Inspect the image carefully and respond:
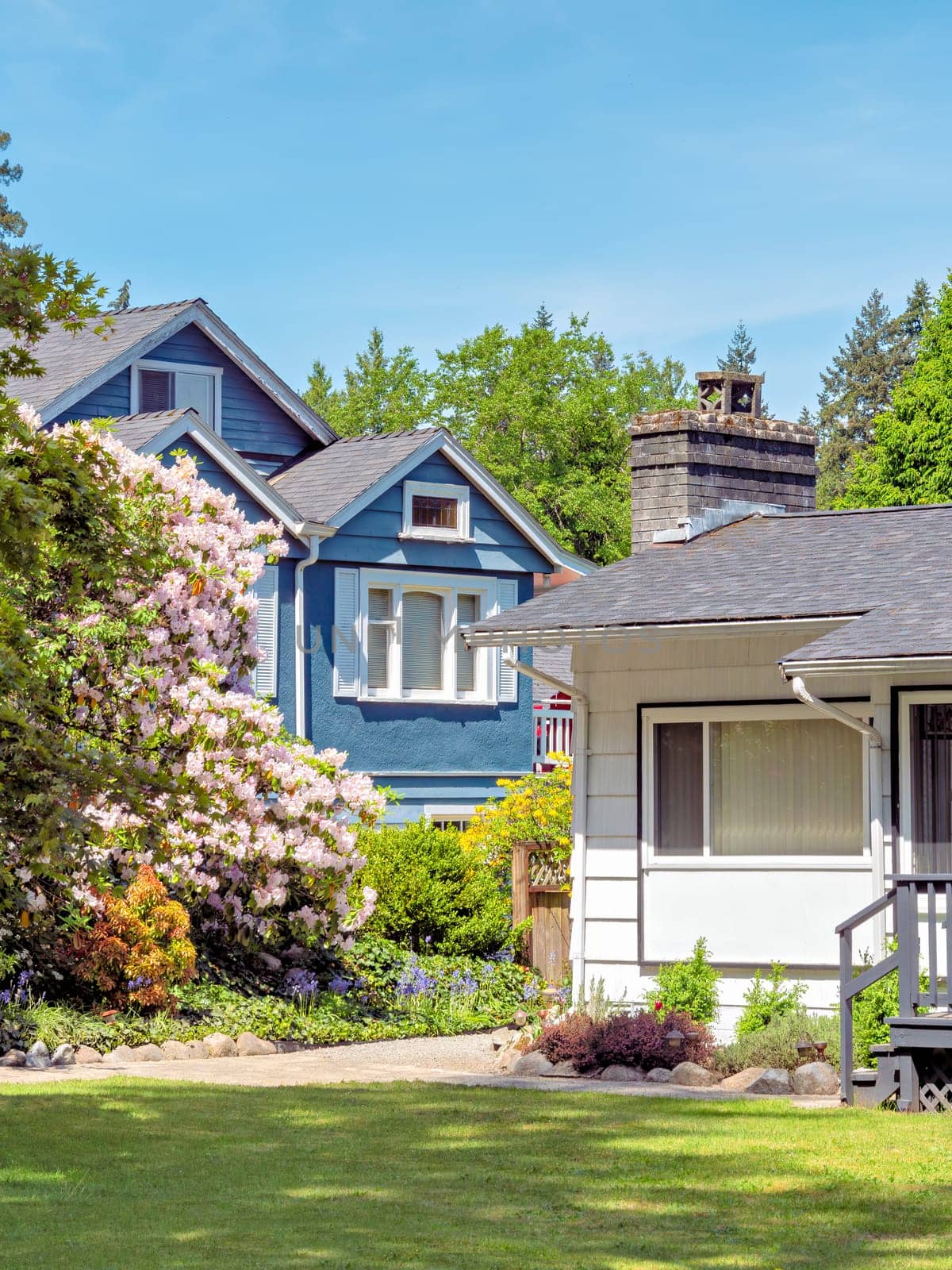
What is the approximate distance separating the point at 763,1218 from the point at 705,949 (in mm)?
6657

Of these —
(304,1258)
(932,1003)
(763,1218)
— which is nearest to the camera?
(304,1258)

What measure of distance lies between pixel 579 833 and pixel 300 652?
10085mm

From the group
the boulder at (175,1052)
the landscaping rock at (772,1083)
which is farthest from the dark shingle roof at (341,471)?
the landscaping rock at (772,1083)

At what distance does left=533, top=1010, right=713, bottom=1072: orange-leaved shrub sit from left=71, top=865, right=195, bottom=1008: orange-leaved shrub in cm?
319

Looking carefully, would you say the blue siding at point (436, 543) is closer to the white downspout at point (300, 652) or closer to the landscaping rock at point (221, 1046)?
the white downspout at point (300, 652)

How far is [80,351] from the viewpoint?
85.3 feet

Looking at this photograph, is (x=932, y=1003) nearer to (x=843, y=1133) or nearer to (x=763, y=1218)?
(x=843, y=1133)

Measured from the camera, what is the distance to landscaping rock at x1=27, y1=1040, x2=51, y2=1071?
543 inches

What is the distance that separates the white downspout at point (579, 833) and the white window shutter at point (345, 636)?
10.1m

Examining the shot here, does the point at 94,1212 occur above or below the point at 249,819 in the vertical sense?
below

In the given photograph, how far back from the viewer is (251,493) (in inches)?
957

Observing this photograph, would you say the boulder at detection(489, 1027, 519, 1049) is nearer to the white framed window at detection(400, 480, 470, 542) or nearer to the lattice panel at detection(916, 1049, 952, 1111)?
the lattice panel at detection(916, 1049, 952, 1111)

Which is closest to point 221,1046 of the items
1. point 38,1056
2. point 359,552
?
point 38,1056

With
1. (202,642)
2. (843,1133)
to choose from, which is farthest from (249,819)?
A: (843,1133)
